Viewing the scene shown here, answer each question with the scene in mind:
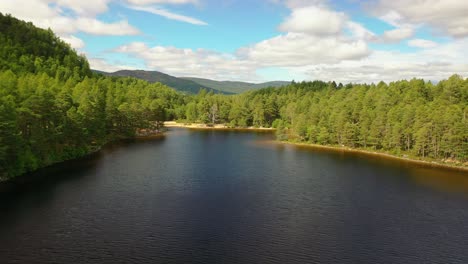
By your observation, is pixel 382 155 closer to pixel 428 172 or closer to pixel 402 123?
pixel 402 123

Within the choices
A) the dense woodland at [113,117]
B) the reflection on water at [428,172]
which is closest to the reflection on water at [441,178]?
the reflection on water at [428,172]

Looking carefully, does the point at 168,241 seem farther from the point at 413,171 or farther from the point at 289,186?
the point at 413,171

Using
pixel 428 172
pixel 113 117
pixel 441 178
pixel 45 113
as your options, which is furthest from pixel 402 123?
pixel 113 117

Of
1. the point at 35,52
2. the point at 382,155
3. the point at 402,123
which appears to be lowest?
the point at 382,155

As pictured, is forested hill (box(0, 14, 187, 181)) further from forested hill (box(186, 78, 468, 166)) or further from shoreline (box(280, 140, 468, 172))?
forested hill (box(186, 78, 468, 166))

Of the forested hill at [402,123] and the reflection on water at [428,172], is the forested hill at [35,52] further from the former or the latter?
the reflection on water at [428,172]

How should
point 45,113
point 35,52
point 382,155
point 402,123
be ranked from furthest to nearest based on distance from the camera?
point 35,52
point 402,123
point 382,155
point 45,113

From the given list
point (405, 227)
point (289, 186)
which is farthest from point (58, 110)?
point (405, 227)

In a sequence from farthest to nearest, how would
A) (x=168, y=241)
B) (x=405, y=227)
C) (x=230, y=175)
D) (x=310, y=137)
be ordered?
(x=310, y=137) < (x=230, y=175) < (x=405, y=227) < (x=168, y=241)
